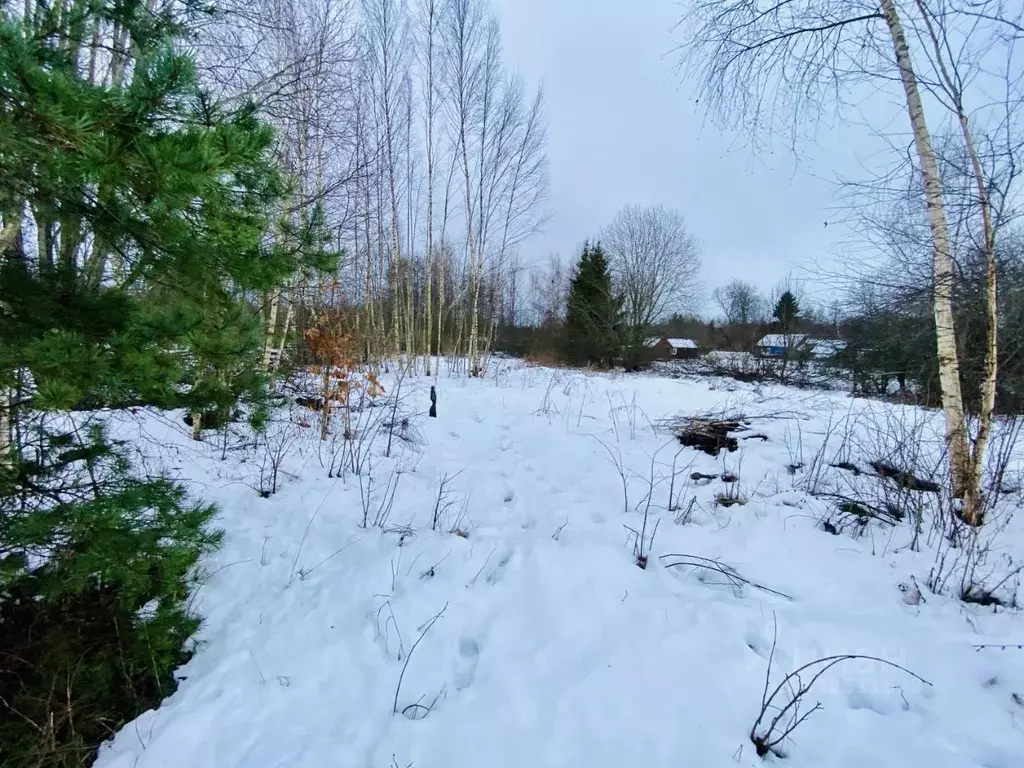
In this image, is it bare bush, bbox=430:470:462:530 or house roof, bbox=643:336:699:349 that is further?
house roof, bbox=643:336:699:349

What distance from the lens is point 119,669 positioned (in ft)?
5.96

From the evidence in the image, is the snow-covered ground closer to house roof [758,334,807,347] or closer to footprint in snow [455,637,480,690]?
footprint in snow [455,637,480,690]

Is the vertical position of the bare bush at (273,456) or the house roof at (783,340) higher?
the house roof at (783,340)

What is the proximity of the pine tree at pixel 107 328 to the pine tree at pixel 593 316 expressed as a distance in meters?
21.1

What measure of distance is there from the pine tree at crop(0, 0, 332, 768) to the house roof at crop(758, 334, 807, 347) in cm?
1891

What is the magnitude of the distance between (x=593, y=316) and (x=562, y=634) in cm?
2174

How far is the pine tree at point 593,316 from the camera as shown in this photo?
73.7ft

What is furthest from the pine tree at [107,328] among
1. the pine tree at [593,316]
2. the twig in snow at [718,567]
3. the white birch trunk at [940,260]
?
the pine tree at [593,316]

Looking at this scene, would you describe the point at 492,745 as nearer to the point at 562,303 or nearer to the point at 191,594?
the point at 191,594

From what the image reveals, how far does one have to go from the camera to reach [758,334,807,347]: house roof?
16.6 meters

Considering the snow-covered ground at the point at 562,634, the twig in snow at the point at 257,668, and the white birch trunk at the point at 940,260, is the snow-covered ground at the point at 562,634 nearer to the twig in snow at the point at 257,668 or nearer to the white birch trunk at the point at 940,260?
the twig in snow at the point at 257,668

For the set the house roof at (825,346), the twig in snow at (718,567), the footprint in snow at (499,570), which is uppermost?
the house roof at (825,346)

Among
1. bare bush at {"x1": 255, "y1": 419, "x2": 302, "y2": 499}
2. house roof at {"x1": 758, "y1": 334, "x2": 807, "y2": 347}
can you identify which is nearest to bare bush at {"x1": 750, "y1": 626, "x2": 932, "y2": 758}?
bare bush at {"x1": 255, "y1": 419, "x2": 302, "y2": 499}

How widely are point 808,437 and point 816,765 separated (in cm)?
472
